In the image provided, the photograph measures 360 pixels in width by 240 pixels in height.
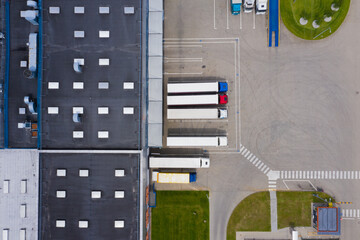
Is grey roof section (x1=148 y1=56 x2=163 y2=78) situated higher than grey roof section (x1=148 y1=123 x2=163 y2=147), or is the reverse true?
grey roof section (x1=148 y1=56 x2=163 y2=78)

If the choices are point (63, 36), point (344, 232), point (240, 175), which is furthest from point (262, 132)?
point (63, 36)

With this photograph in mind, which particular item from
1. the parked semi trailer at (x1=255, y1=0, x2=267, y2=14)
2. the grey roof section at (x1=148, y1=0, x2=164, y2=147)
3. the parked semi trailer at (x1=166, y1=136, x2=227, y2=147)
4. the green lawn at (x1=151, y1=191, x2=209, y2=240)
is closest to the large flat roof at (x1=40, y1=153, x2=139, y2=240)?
the grey roof section at (x1=148, y1=0, x2=164, y2=147)

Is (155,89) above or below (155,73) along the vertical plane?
below

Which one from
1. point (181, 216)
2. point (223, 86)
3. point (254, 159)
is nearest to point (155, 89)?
point (223, 86)

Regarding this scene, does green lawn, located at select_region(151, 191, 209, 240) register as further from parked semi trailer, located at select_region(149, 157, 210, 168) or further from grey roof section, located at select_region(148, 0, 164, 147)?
grey roof section, located at select_region(148, 0, 164, 147)

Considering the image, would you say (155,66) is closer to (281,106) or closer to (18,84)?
(18,84)

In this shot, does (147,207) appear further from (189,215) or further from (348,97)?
(348,97)

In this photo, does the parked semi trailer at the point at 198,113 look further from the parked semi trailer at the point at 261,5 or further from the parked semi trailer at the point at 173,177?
the parked semi trailer at the point at 261,5
